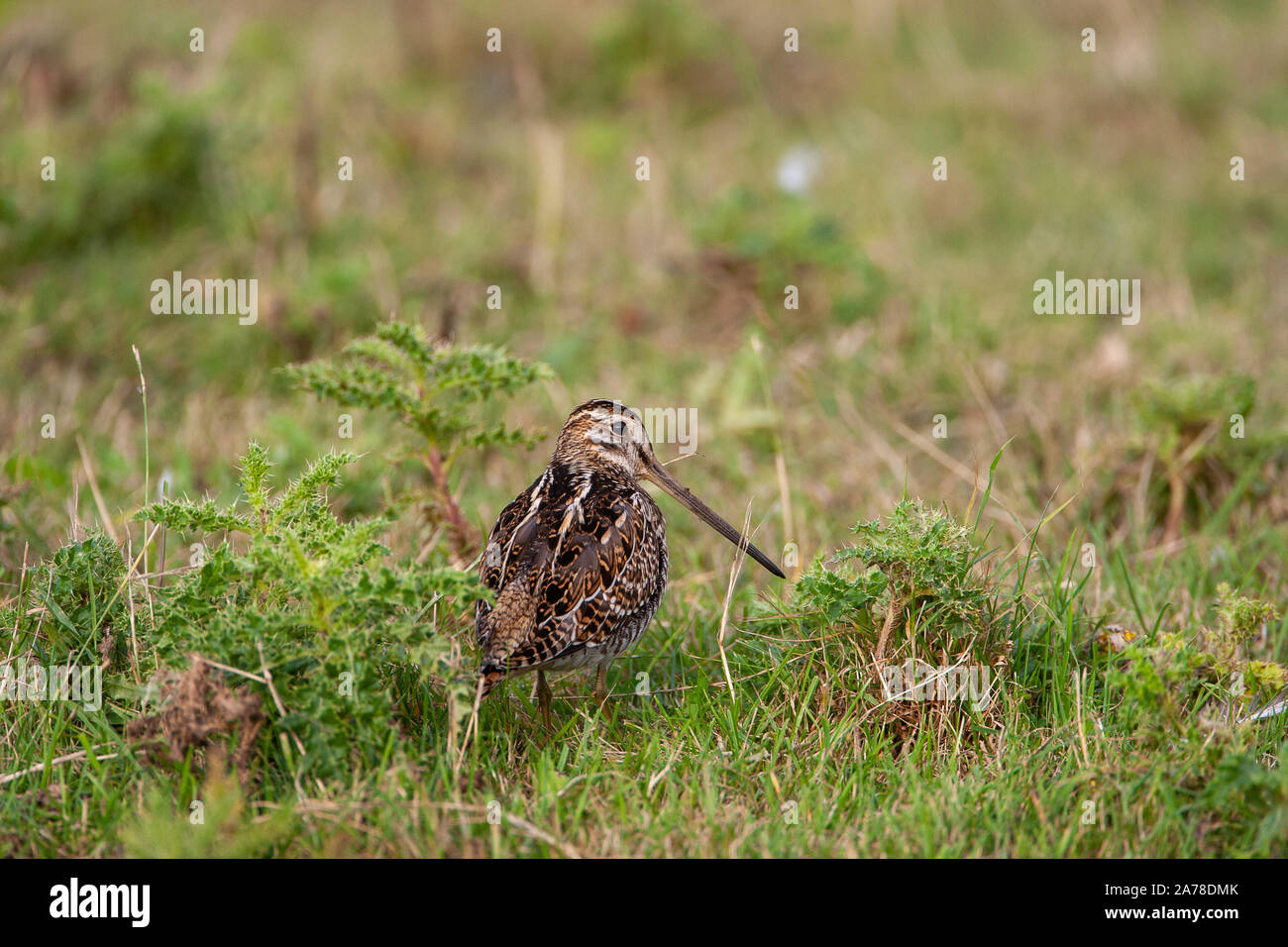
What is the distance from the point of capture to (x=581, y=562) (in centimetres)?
463

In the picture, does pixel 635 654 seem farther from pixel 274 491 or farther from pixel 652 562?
Result: pixel 274 491

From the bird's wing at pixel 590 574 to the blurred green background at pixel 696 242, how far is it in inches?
55.7

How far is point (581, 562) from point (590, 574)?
7 centimetres

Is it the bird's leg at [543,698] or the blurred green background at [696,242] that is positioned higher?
the blurred green background at [696,242]

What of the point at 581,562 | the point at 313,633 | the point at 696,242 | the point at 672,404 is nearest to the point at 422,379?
the point at 581,562

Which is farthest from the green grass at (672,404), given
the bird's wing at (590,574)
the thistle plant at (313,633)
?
the bird's wing at (590,574)

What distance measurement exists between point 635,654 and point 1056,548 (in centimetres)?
230

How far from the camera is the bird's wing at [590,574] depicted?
4.45m

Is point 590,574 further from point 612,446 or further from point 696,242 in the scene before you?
point 696,242

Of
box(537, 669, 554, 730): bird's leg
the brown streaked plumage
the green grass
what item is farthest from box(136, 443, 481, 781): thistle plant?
box(537, 669, 554, 730): bird's leg

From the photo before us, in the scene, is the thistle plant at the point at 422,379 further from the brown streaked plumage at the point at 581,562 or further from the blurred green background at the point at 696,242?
the blurred green background at the point at 696,242

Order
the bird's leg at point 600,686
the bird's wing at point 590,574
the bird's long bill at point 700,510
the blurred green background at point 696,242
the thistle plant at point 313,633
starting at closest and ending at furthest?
the thistle plant at point 313,633 < the bird's wing at point 590,574 < the bird's leg at point 600,686 < the bird's long bill at point 700,510 < the blurred green background at point 696,242

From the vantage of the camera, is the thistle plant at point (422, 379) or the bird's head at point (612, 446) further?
the bird's head at point (612, 446)

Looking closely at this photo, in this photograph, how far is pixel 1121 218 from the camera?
10312mm
